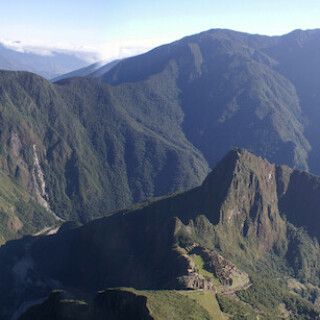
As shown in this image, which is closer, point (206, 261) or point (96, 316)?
point (96, 316)

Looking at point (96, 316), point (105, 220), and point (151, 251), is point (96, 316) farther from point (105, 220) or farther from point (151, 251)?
point (105, 220)

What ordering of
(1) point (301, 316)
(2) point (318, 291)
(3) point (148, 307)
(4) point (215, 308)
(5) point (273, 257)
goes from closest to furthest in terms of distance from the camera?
(3) point (148, 307) < (4) point (215, 308) < (1) point (301, 316) < (2) point (318, 291) < (5) point (273, 257)

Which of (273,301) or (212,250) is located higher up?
(212,250)

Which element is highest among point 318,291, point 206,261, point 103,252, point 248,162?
point 248,162

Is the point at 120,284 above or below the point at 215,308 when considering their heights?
below

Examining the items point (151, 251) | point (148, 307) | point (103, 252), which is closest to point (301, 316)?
point (151, 251)

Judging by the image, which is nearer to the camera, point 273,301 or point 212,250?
point 273,301

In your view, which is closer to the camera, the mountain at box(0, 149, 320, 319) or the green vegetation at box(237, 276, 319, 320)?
the green vegetation at box(237, 276, 319, 320)

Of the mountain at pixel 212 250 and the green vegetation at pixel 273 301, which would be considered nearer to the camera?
the green vegetation at pixel 273 301
